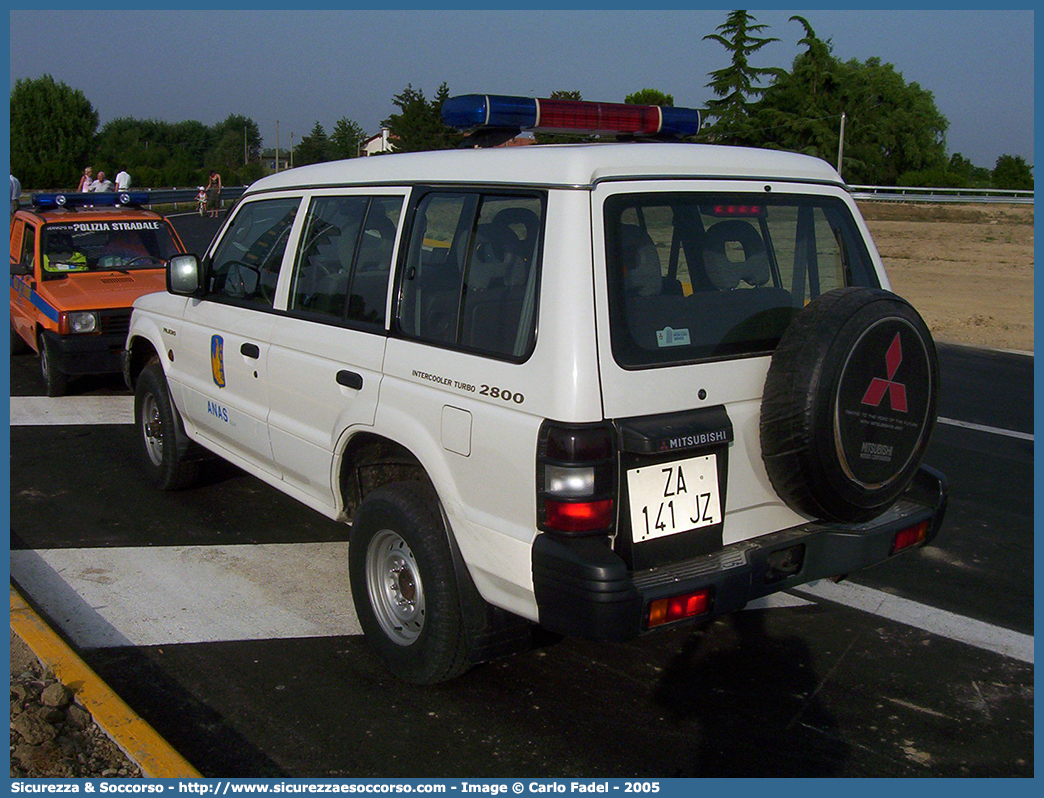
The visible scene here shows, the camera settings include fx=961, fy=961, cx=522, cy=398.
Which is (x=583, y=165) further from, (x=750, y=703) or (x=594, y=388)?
(x=750, y=703)

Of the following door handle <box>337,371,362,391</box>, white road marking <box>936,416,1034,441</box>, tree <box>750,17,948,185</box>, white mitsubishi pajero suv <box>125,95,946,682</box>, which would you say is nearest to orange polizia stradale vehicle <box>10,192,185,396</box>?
white mitsubishi pajero suv <box>125,95,946,682</box>

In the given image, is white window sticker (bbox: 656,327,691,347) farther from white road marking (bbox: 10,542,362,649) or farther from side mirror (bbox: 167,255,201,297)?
side mirror (bbox: 167,255,201,297)

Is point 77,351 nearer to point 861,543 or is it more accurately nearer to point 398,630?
point 398,630

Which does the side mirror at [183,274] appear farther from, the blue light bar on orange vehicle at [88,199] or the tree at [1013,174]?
the tree at [1013,174]

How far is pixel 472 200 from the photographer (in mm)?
3666

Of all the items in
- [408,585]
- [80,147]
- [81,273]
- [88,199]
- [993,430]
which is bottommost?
[408,585]

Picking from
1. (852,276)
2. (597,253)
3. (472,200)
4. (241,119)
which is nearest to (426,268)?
(472,200)

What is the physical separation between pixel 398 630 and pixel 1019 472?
4.95 meters

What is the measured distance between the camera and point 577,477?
3.10 meters

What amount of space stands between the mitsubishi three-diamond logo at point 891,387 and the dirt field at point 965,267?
401cm

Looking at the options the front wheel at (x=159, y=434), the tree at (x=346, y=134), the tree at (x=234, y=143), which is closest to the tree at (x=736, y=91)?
the tree at (x=346, y=134)

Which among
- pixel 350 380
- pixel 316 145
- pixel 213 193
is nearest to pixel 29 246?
pixel 350 380

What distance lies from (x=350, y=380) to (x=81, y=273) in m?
6.28

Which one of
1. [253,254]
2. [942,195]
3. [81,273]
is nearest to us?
[253,254]
